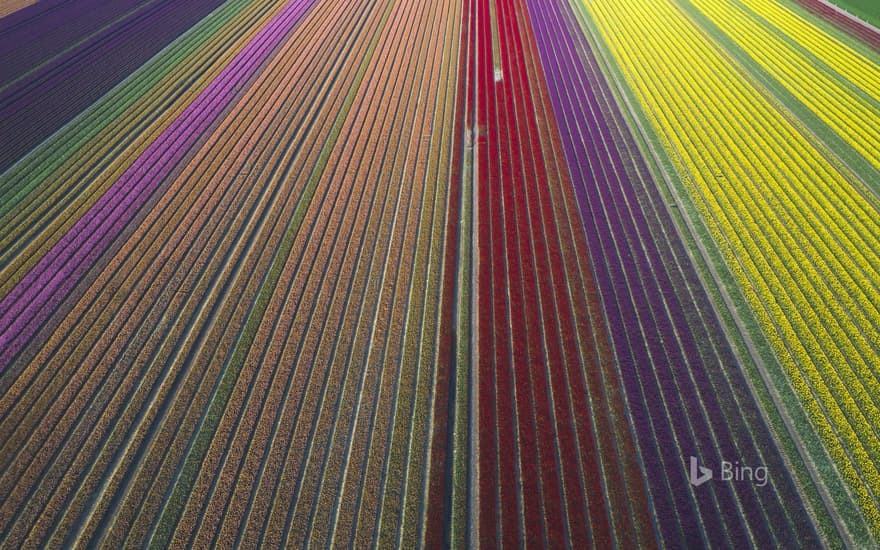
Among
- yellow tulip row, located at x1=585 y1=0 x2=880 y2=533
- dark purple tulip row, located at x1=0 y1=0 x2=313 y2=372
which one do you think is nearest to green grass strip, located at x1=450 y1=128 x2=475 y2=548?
yellow tulip row, located at x1=585 y1=0 x2=880 y2=533

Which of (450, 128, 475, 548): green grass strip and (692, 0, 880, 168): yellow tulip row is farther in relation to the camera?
(692, 0, 880, 168): yellow tulip row

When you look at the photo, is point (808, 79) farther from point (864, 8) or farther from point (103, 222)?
point (103, 222)

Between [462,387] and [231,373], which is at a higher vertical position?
[231,373]

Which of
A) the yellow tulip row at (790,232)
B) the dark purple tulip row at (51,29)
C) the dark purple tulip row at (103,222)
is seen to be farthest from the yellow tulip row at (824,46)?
the dark purple tulip row at (51,29)

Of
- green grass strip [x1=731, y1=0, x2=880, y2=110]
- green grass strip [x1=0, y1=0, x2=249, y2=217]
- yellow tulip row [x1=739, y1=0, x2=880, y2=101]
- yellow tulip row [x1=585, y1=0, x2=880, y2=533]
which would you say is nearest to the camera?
yellow tulip row [x1=585, y1=0, x2=880, y2=533]

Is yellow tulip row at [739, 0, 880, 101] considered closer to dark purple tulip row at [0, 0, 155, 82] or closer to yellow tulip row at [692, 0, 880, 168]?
yellow tulip row at [692, 0, 880, 168]

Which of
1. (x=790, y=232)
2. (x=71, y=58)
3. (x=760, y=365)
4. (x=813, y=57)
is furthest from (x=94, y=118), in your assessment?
(x=813, y=57)
